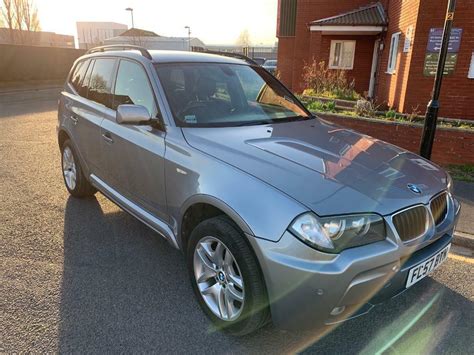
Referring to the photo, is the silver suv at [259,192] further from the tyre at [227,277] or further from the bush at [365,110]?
the bush at [365,110]

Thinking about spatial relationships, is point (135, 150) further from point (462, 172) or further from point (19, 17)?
point (19, 17)

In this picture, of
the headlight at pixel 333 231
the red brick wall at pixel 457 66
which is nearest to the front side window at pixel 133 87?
the headlight at pixel 333 231

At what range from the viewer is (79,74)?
4949 millimetres

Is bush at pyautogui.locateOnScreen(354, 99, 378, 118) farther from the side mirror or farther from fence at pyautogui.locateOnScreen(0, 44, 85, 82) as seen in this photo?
fence at pyautogui.locateOnScreen(0, 44, 85, 82)

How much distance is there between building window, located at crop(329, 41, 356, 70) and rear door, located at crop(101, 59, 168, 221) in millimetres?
14123

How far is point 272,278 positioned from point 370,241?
59 cm

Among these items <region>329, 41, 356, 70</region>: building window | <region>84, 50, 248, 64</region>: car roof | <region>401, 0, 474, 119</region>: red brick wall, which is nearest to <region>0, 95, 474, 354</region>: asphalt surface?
<region>84, 50, 248, 64</region>: car roof

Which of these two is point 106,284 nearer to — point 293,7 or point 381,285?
point 381,285

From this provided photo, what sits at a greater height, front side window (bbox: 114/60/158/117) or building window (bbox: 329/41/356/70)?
building window (bbox: 329/41/356/70)

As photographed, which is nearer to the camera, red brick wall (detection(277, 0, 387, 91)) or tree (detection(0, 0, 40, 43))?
red brick wall (detection(277, 0, 387, 91))

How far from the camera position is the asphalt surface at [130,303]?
8.60ft

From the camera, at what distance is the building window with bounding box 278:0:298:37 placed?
21.4 meters

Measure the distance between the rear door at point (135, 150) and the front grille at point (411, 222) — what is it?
170 cm

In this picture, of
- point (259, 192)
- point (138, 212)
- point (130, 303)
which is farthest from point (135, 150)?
point (259, 192)
